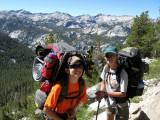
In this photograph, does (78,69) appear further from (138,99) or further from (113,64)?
(138,99)

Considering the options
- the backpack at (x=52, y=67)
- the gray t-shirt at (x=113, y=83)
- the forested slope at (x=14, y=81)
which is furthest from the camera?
Answer: the forested slope at (x=14, y=81)

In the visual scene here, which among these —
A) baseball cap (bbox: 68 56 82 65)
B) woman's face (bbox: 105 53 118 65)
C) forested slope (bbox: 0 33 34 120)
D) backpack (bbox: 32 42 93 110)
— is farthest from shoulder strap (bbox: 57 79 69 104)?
forested slope (bbox: 0 33 34 120)

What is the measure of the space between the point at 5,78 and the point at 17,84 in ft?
67.7

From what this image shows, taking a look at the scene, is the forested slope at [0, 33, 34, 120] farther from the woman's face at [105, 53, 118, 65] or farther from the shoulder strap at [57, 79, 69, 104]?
the woman's face at [105, 53, 118, 65]

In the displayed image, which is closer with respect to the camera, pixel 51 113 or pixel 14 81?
pixel 51 113

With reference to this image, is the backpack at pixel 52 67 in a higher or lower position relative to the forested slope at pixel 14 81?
higher

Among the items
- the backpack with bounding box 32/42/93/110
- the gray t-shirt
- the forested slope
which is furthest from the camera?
the forested slope

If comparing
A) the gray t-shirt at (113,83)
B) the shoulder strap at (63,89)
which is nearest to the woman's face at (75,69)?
the shoulder strap at (63,89)

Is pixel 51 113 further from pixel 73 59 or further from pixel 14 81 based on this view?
pixel 14 81

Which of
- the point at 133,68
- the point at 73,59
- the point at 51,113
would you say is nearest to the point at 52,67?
the point at 73,59

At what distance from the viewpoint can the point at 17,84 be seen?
128000 mm

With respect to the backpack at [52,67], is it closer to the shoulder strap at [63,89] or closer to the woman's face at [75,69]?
the shoulder strap at [63,89]

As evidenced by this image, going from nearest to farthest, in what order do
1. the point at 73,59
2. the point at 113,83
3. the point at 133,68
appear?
the point at 73,59, the point at 133,68, the point at 113,83

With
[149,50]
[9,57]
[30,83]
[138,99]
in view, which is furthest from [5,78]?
[138,99]
